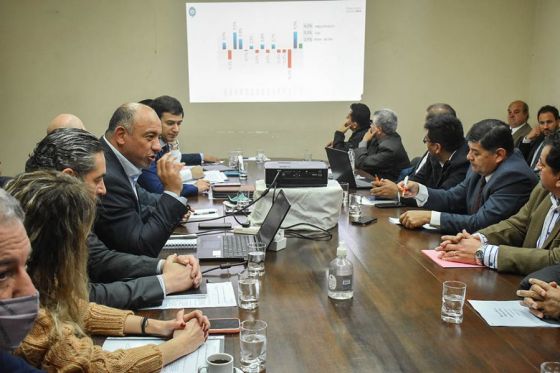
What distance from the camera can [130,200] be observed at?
2.18 meters

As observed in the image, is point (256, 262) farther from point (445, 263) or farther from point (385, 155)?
point (385, 155)

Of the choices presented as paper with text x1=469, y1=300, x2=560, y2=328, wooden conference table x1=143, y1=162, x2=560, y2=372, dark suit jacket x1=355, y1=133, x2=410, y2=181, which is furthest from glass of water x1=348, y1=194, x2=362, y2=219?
dark suit jacket x1=355, y1=133, x2=410, y2=181

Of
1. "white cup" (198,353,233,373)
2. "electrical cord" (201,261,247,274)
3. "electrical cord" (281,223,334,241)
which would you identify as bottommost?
"electrical cord" (281,223,334,241)

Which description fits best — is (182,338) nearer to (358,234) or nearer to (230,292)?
(230,292)

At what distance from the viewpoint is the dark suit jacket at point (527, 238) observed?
205cm

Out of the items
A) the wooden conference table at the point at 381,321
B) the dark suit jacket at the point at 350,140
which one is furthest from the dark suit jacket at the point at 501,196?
the dark suit jacket at the point at 350,140

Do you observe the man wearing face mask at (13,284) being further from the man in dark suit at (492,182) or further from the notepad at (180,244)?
the man in dark suit at (492,182)

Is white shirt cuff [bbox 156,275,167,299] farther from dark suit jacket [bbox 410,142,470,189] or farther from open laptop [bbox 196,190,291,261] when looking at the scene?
dark suit jacket [bbox 410,142,470,189]

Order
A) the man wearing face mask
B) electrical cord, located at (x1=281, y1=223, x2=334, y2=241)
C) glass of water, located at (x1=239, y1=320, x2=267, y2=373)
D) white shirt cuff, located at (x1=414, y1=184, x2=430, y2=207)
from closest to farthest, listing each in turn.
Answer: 1. the man wearing face mask
2. glass of water, located at (x1=239, y1=320, x2=267, y2=373)
3. electrical cord, located at (x1=281, y1=223, x2=334, y2=241)
4. white shirt cuff, located at (x1=414, y1=184, x2=430, y2=207)

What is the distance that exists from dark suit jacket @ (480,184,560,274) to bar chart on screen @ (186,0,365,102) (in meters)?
3.81

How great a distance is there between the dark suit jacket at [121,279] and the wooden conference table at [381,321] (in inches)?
3.2

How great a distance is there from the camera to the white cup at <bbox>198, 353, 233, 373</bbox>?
1239mm

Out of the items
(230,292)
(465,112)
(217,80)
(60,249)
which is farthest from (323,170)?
(465,112)

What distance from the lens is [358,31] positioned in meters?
5.95
